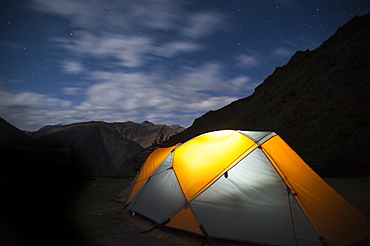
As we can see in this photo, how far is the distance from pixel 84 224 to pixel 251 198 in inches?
166

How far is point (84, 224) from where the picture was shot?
5.61 meters

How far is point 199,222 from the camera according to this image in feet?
14.6

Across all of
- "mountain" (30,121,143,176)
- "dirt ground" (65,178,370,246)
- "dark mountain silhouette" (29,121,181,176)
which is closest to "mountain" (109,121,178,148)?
"dark mountain silhouette" (29,121,181,176)

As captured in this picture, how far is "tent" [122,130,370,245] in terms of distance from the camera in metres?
4.01

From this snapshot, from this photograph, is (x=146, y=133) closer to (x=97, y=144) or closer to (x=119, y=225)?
(x=97, y=144)

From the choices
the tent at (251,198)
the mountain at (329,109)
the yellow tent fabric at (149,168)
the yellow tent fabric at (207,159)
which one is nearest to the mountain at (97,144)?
the mountain at (329,109)

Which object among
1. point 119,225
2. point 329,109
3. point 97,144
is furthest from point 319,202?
point 97,144

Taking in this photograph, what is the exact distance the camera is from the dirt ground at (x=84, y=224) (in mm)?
4558

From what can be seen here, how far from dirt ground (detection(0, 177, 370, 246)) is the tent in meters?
0.36

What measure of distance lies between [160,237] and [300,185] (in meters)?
3.11

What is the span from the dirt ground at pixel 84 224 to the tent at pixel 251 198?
0.36 metres

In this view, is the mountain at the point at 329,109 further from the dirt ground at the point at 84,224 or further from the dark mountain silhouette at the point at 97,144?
the dark mountain silhouette at the point at 97,144

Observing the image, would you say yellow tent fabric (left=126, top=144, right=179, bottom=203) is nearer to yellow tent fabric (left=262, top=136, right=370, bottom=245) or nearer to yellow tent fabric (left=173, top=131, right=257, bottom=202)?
yellow tent fabric (left=173, top=131, right=257, bottom=202)

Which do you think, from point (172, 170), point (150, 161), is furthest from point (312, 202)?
point (150, 161)
